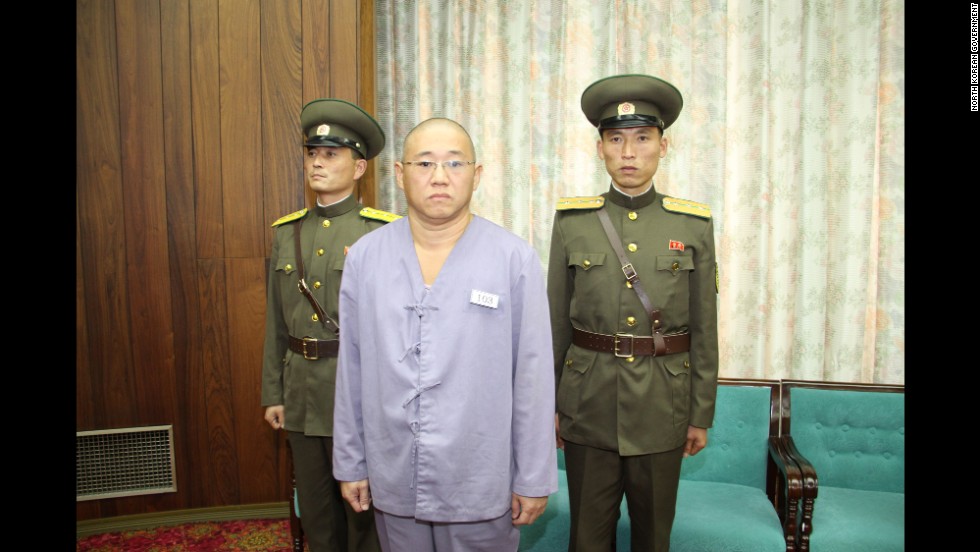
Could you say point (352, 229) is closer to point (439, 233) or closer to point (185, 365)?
point (439, 233)

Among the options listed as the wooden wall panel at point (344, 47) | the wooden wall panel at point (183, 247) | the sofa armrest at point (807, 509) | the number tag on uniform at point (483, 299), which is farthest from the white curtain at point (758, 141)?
the number tag on uniform at point (483, 299)

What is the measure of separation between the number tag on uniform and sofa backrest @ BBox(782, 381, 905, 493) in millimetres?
1849

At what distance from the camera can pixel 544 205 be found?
3.09m

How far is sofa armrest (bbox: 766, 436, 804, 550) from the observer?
2061 millimetres

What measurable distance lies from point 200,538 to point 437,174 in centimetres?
244

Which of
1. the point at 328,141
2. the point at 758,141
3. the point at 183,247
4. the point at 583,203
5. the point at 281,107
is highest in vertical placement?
the point at 281,107

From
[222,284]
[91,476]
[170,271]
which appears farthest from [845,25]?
[91,476]

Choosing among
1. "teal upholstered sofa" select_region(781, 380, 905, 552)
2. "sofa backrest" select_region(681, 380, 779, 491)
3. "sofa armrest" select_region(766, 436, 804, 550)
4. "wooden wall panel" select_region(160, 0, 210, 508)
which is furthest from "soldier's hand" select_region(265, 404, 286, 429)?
"teal upholstered sofa" select_region(781, 380, 905, 552)

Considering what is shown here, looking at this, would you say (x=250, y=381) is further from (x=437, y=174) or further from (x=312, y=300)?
(x=437, y=174)

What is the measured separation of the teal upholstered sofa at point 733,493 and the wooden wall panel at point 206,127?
6.79 ft

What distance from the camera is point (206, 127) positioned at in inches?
111

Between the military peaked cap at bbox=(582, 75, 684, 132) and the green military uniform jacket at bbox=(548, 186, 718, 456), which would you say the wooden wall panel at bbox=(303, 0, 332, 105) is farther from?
the green military uniform jacket at bbox=(548, 186, 718, 456)

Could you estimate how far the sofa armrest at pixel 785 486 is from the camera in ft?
6.76

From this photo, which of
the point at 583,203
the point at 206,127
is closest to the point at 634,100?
the point at 583,203
